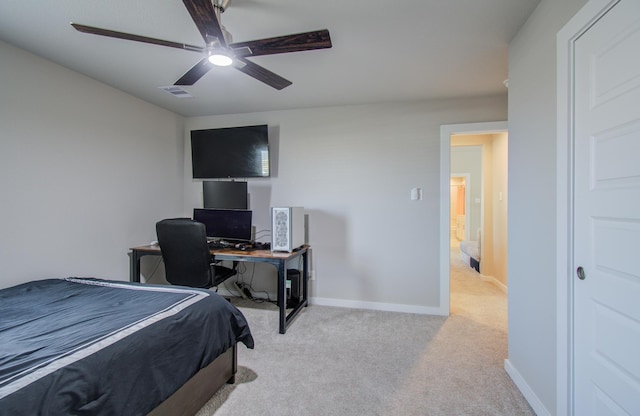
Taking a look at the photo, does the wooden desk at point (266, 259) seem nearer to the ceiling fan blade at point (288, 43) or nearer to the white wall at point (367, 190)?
the white wall at point (367, 190)

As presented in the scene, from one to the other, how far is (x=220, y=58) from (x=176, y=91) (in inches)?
63.0

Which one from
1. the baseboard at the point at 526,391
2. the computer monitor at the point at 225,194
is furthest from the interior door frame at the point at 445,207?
the computer monitor at the point at 225,194

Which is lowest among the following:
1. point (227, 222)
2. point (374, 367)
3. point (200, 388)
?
point (374, 367)

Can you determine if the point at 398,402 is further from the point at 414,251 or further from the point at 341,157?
the point at 341,157

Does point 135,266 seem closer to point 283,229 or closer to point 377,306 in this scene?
point 283,229

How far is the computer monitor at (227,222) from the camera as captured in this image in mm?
3229

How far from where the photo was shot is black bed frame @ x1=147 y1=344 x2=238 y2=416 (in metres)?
1.35

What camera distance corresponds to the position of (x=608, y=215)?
3.64 ft

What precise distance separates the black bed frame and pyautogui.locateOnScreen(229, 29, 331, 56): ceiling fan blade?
1.87 m

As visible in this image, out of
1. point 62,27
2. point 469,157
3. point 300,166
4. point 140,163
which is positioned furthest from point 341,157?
point 469,157

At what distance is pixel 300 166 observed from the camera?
3.39 m

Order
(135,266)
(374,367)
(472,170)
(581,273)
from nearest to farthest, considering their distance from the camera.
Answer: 1. (581,273)
2. (374,367)
3. (135,266)
4. (472,170)

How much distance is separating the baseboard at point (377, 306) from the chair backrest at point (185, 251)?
1375 mm

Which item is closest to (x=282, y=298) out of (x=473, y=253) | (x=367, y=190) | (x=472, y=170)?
(x=367, y=190)
